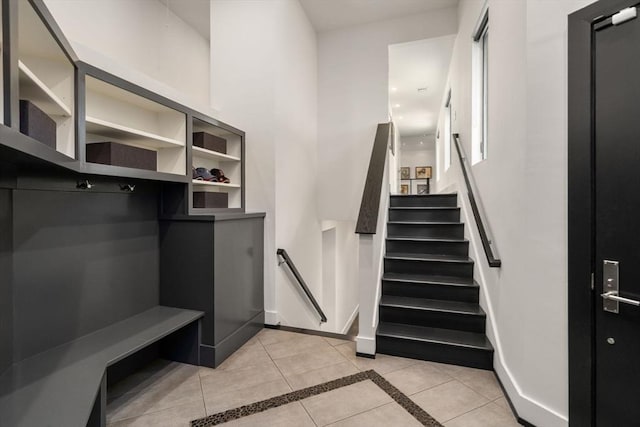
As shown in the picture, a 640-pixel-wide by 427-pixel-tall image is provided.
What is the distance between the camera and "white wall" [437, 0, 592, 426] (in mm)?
1689

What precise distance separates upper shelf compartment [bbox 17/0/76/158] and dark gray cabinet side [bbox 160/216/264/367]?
106 centimetres

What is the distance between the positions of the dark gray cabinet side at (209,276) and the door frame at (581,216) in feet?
7.95

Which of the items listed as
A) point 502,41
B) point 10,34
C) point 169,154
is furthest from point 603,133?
point 169,154

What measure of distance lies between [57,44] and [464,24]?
4.20 meters

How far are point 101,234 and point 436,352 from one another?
9.19ft

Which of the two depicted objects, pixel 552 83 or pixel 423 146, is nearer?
pixel 552 83

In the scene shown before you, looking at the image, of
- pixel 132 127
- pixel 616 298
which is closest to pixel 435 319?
pixel 616 298

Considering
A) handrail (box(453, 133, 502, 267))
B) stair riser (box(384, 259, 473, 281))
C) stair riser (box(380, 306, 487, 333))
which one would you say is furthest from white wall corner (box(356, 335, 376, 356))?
handrail (box(453, 133, 502, 267))

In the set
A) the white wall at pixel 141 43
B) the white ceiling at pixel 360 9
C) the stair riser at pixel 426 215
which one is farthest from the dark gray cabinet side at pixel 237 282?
the white ceiling at pixel 360 9

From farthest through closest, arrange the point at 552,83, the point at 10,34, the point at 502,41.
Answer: the point at 502,41, the point at 552,83, the point at 10,34

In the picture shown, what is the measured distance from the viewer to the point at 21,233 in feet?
5.47

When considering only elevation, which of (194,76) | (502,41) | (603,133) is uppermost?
(194,76)

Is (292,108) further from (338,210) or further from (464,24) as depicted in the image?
(464,24)

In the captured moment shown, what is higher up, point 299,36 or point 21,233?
point 299,36
